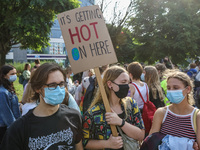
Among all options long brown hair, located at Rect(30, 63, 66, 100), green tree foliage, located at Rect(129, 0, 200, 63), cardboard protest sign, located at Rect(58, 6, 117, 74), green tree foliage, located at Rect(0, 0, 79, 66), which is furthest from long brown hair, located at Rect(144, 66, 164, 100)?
green tree foliage, located at Rect(129, 0, 200, 63)

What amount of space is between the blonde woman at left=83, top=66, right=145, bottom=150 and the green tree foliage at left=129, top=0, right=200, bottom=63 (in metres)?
17.7

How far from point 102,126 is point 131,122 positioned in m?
0.35

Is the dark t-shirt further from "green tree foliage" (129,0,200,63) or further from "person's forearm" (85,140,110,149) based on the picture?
"green tree foliage" (129,0,200,63)

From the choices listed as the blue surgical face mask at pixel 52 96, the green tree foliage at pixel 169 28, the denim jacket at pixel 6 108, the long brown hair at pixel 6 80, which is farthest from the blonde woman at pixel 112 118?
the green tree foliage at pixel 169 28

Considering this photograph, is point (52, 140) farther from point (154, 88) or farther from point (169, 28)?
point (169, 28)

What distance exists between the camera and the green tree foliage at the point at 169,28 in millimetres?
19562

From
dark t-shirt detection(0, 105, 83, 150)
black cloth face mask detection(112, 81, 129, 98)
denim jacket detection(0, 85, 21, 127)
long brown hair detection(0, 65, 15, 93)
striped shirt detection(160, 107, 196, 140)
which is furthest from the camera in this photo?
long brown hair detection(0, 65, 15, 93)

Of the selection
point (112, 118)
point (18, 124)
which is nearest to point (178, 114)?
point (112, 118)

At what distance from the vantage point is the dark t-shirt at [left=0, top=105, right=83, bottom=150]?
164cm

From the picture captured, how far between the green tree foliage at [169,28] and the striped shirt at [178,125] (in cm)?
1788

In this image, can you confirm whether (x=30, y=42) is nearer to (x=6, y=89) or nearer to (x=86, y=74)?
(x=86, y=74)

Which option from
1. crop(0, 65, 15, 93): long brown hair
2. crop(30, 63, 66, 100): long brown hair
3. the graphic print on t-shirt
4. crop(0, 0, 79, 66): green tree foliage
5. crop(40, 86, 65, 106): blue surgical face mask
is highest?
crop(0, 0, 79, 66): green tree foliage

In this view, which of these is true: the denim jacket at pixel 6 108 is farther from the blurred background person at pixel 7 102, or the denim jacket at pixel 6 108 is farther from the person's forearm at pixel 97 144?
the person's forearm at pixel 97 144

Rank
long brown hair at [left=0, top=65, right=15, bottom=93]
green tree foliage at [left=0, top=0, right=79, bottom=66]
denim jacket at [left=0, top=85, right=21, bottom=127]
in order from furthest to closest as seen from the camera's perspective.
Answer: green tree foliage at [left=0, top=0, right=79, bottom=66]
long brown hair at [left=0, top=65, right=15, bottom=93]
denim jacket at [left=0, top=85, right=21, bottom=127]
